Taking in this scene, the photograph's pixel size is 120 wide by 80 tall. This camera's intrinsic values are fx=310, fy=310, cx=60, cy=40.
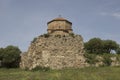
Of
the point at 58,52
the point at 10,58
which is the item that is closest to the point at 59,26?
the point at 10,58

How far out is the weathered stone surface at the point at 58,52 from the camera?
39.8 m

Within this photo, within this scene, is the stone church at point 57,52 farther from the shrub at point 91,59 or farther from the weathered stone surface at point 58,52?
the shrub at point 91,59

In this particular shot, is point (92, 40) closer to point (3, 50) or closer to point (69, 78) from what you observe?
point (3, 50)

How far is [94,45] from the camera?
192ft

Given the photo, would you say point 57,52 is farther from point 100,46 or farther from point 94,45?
point 100,46

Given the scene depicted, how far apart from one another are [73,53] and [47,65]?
3885 millimetres

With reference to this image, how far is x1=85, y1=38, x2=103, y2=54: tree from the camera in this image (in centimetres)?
5881

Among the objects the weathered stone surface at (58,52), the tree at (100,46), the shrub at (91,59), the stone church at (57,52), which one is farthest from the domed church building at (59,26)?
the tree at (100,46)

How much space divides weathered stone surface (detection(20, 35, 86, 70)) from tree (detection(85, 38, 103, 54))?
1733cm

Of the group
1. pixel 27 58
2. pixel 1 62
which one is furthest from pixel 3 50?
pixel 27 58

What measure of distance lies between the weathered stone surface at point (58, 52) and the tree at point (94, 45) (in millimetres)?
17332

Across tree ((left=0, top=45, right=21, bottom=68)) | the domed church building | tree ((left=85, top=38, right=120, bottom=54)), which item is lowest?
tree ((left=0, top=45, right=21, bottom=68))

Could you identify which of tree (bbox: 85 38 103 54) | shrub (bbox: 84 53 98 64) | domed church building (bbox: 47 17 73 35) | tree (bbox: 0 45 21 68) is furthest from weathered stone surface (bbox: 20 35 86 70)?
tree (bbox: 85 38 103 54)

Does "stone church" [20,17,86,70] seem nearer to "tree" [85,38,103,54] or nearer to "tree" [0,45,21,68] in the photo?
"tree" [0,45,21,68]
